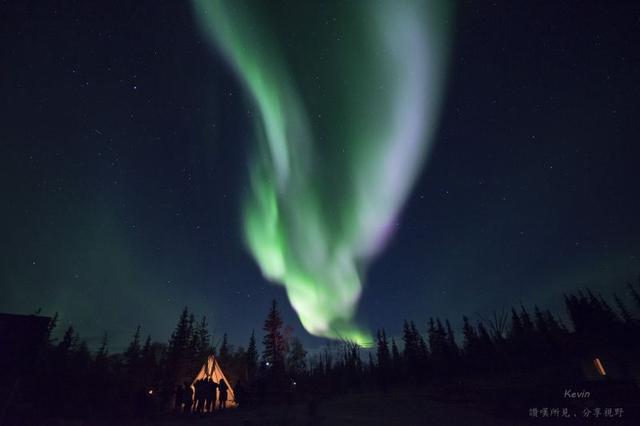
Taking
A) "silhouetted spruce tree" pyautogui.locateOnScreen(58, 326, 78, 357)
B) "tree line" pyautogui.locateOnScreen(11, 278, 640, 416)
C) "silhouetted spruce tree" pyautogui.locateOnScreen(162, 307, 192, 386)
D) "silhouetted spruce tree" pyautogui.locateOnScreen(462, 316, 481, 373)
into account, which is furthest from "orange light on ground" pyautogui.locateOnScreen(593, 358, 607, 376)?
"silhouetted spruce tree" pyautogui.locateOnScreen(58, 326, 78, 357)

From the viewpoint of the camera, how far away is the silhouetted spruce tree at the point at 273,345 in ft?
178

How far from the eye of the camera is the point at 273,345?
5781 cm

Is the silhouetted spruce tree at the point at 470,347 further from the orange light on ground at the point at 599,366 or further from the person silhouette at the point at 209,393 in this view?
the person silhouette at the point at 209,393

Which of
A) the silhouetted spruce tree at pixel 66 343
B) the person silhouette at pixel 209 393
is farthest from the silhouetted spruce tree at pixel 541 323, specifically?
the silhouetted spruce tree at pixel 66 343

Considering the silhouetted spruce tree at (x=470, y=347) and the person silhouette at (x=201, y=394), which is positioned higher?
the silhouetted spruce tree at (x=470, y=347)

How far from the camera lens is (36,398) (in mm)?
22172

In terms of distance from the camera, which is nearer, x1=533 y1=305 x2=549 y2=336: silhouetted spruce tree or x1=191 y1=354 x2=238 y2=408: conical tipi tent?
x1=191 y1=354 x2=238 y2=408: conical tipi tent

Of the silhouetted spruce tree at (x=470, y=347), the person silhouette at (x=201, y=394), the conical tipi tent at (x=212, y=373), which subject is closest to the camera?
the person silhouette at (x=201, y=394)

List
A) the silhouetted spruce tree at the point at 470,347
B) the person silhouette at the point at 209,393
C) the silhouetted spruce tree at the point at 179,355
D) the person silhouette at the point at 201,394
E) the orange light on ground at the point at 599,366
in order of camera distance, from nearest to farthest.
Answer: the person silhouette at the point at 201,394 → the person silhouette at the point at 209,393 → the orange light on ground at the point at 599,366 → the silhouetted spruce tree at the point at 179,355 → the silhouetted spruce tree at the point at 470,347

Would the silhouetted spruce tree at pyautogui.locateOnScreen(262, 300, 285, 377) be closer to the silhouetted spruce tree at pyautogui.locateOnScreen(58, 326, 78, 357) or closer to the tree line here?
the tree line

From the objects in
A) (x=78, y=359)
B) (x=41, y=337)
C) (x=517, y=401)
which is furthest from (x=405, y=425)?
(x=78, y=359)

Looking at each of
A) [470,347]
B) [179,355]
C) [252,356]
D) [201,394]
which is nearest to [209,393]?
[201,394]

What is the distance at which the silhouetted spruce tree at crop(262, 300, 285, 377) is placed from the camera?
54.4 metres

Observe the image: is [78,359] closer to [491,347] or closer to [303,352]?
[303,352]
